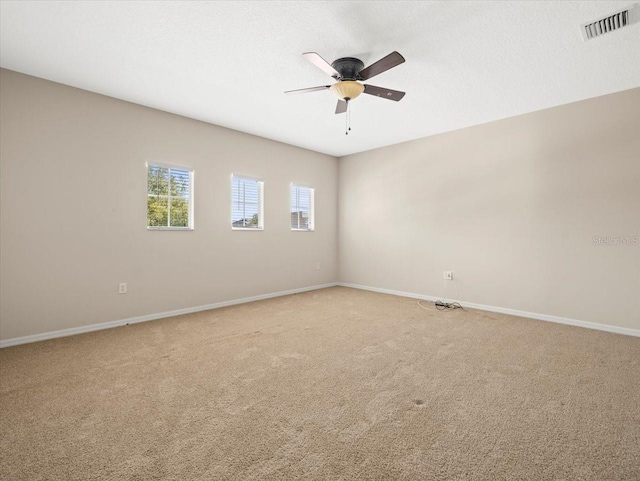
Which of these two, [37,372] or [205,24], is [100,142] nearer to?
[205,24]

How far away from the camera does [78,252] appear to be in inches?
128

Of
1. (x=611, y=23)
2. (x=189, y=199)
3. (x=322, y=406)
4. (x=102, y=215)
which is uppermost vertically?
(x=611, y=23)

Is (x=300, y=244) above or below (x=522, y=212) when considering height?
below

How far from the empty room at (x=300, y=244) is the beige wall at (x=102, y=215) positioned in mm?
24

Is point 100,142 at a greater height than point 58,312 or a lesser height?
greater

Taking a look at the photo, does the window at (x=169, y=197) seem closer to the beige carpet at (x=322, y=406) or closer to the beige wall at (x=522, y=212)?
the beige carpet at (x=322, y=406)

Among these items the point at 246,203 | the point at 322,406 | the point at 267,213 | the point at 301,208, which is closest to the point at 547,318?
the point at 322,406

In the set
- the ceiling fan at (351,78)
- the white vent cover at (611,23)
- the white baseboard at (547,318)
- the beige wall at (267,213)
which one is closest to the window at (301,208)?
the beige wall at (267,213)

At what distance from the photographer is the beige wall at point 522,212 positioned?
132 inches

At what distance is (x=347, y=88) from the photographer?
105 inches

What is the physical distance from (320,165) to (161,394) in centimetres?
488

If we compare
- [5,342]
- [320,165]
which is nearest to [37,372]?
[5,342]

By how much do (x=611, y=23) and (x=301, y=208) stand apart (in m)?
4.50

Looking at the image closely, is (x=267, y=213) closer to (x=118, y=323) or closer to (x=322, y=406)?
(x=118, y=323)
